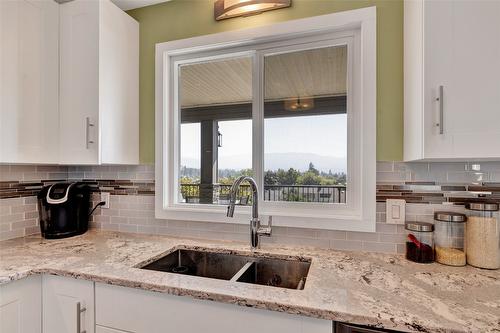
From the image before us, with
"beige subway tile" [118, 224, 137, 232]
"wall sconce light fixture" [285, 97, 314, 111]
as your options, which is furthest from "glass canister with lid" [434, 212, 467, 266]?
"beige subway tile" [118, 224, 137, 232]

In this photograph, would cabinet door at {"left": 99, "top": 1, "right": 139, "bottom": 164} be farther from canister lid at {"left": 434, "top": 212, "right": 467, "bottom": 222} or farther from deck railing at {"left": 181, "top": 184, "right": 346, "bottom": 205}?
canister lid at {"left": 434, "top": 212, "right": 467, "bottom": 222}

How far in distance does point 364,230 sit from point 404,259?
216 millimetres

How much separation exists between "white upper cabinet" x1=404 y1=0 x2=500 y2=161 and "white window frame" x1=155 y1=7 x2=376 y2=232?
295mm

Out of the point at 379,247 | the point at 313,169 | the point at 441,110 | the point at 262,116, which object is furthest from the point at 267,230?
the point at 441,110

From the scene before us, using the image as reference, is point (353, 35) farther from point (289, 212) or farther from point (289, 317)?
point (289, 317)

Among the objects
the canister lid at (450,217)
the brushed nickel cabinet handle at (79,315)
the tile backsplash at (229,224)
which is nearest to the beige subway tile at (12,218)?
the tile backsplash at (229,224)

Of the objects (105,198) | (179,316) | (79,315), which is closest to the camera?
(179,316)

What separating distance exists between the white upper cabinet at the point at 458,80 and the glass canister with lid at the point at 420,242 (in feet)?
1.19

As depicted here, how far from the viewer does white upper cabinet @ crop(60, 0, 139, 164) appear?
156 cm

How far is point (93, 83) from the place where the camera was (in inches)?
61.6

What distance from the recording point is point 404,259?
4.31 ft

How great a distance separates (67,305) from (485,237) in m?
1.84

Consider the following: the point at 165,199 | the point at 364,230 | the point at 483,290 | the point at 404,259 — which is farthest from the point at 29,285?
the point at 483,290

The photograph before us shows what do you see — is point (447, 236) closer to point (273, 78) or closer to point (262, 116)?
point (262, 116)
